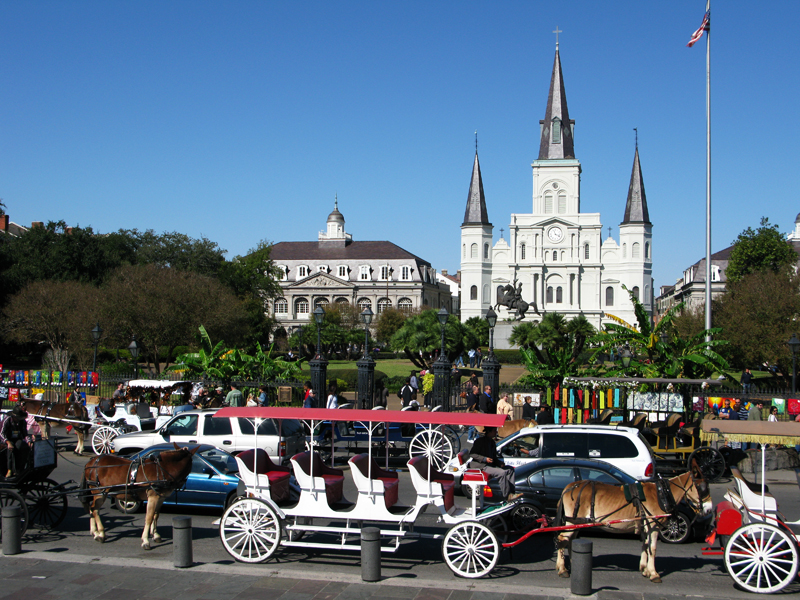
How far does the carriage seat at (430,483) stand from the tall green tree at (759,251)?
53.2m

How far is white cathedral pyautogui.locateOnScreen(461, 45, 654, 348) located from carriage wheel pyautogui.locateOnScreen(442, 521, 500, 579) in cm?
8076

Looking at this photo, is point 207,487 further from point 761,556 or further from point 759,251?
point 759,251

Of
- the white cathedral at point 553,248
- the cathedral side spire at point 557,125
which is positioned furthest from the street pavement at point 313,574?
the cathedral side spire at point 557,125

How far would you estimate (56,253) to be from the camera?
172 ft

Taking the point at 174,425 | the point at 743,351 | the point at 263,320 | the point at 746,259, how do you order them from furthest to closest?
the point at 263,320, the point at 746,259, the point at 743,351, the point at 174,425

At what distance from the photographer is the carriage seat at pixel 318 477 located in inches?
359

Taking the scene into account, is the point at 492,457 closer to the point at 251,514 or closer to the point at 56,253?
the point at 251,514

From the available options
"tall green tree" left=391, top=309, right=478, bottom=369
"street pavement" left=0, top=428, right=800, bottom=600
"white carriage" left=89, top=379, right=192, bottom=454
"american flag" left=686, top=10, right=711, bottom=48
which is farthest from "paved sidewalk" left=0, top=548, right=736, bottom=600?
"tall green tree" left=391, top=309, right=478, bottom=369

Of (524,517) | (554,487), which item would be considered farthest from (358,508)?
(554,487)

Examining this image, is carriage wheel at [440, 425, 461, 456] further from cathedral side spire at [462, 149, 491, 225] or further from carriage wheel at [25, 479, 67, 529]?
cathedral side spire at [462, 149, 491, 225]

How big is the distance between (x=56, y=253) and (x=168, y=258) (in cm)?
977

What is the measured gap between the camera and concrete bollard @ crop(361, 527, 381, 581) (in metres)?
8.38

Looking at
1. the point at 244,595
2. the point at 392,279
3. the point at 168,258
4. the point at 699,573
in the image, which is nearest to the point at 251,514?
the point at 244,595

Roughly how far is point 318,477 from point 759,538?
5230 millimetres
